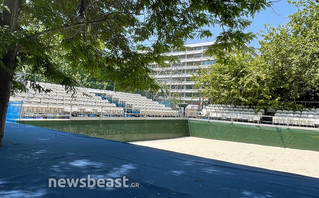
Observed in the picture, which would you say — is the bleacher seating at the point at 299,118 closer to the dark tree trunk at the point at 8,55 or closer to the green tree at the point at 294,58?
the green tree at the point at 294,58

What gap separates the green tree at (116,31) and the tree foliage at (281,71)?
37.6ft

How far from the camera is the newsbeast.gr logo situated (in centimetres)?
250

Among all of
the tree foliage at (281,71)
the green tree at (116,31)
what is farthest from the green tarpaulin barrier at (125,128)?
the green tree at (116,31)

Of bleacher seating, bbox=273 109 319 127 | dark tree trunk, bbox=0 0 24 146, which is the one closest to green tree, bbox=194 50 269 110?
bleacher seating, bbox=273 109 319 127

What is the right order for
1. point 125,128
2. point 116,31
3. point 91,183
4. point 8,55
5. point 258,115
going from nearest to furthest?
point 91,183, point 8,55, point 116,31, point 125,128, point 258,115

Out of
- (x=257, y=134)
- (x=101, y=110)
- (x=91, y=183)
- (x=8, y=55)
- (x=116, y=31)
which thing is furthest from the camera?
(x=257, y=134)

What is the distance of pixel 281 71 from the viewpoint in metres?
16.1

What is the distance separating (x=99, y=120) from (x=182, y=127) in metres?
6.74

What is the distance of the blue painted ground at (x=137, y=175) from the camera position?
2389 millimetres

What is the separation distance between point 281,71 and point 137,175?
16.0 m

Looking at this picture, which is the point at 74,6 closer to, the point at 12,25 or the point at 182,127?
the point at 12,25

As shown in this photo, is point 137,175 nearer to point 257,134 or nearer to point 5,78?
point 5,78

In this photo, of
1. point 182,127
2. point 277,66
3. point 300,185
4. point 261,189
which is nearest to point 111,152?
point 261,189

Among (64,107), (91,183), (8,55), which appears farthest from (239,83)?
(91,183)
